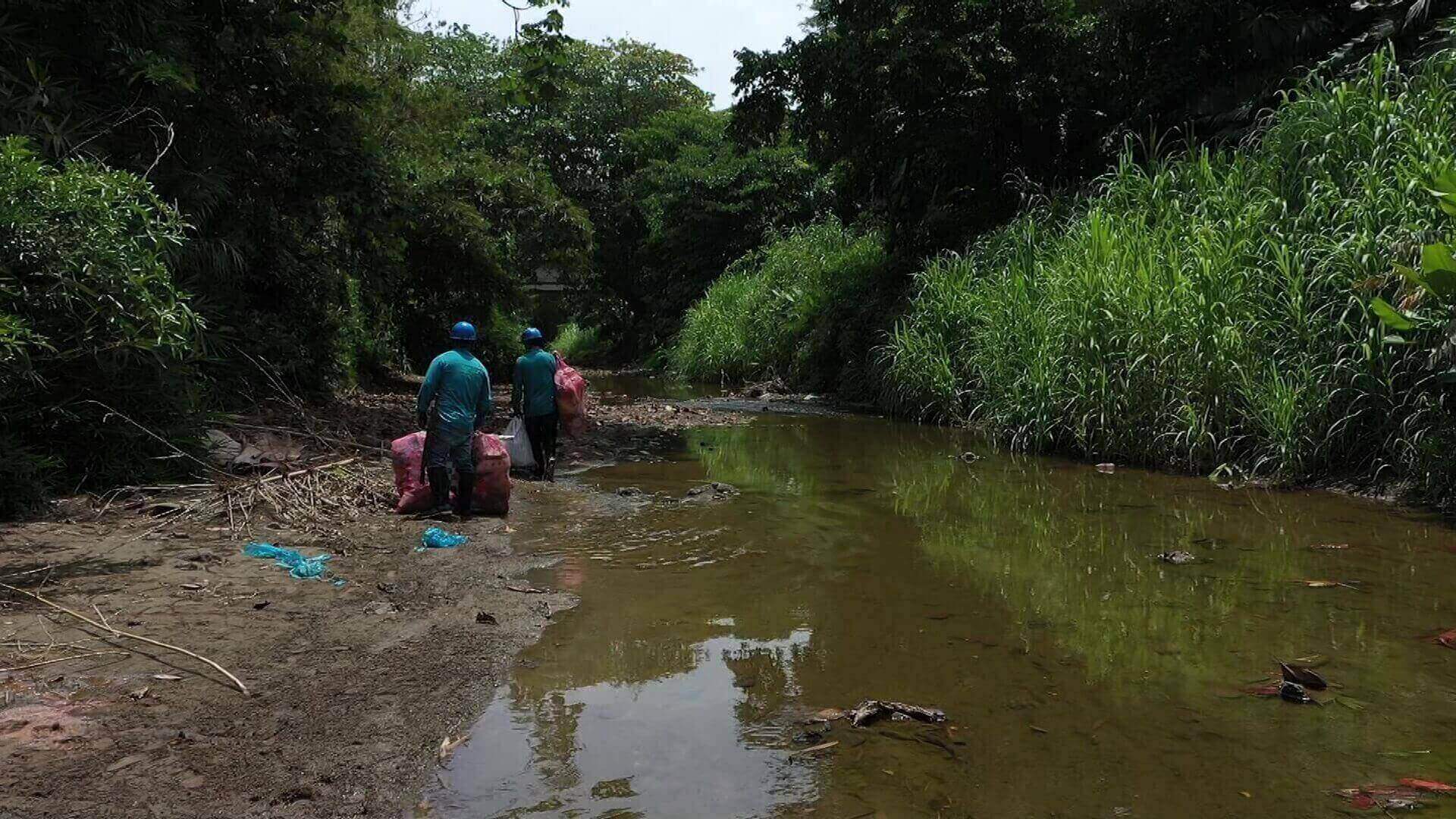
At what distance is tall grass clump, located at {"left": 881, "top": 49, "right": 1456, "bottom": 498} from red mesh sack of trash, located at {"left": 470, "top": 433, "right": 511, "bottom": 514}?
5916mm

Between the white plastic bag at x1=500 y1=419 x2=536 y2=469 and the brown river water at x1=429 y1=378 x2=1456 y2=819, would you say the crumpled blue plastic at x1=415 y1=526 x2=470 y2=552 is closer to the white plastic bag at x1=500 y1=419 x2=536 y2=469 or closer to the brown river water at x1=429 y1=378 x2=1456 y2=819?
the brown river water at x1=429 y1=378 x2=1456 y2=819

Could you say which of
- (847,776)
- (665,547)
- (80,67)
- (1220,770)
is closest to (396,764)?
(847,776)

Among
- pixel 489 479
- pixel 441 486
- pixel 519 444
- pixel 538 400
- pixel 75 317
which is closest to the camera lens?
pixel 75 317

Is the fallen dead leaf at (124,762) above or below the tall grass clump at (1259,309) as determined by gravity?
below

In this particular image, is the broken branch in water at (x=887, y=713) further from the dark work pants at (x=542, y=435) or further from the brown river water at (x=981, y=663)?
the dark work pants at (x=542, y=435)

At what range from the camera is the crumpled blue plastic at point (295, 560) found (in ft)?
19.0

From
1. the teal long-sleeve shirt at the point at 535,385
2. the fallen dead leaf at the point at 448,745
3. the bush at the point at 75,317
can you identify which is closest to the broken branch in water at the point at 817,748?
the fallen dead leaf at the point at 448,745

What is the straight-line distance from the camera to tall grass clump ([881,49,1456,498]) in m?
7.88

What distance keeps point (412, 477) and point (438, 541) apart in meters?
1.25

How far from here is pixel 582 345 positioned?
45781mm

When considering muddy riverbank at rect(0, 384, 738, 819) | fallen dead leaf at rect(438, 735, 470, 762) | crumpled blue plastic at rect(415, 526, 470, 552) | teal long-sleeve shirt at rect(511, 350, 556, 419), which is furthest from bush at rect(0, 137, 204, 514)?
fallen dead leaf at rect(438, 735, 470, 762)

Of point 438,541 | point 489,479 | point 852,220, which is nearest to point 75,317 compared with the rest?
point 438,541

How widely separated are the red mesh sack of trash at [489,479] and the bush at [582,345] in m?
32.9

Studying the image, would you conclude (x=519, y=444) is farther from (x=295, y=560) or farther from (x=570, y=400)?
(x=295, y=560)
